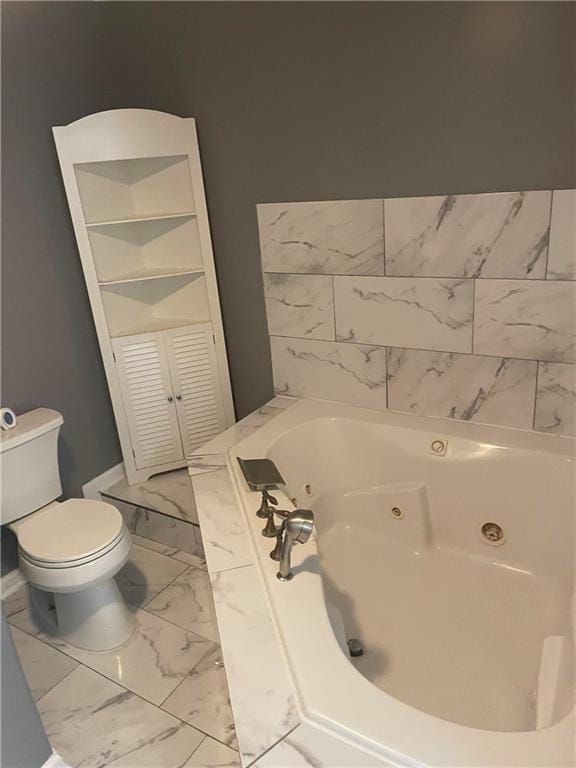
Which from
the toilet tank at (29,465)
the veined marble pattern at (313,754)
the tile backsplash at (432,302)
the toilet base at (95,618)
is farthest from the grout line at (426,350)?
the veined marble pattern at (313,754)

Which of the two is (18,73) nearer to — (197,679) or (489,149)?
(489,149)

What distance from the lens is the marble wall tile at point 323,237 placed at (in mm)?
2215

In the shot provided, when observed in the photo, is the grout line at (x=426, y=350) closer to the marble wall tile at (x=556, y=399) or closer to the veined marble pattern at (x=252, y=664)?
the marble wall tile at (x=556, y=399)

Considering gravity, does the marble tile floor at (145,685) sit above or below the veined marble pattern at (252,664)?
below

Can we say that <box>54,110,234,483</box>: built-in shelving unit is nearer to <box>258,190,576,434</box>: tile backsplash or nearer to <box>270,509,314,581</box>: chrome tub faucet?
<box>258,190,576,434</box>: tile backsplash

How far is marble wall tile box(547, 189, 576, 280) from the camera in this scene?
1.82 meters

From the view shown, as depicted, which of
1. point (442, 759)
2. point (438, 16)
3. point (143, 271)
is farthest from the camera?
point (143, 271)

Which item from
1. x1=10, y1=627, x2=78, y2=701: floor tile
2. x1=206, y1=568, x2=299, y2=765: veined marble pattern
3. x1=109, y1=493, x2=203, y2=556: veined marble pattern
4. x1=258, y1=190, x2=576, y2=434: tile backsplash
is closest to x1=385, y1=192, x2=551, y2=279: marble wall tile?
x1=258, y1=190, x2=576, y2=434: tile backsplash

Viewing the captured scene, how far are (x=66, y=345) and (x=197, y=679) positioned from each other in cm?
141

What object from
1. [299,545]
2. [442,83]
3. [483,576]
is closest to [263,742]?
[299,545]

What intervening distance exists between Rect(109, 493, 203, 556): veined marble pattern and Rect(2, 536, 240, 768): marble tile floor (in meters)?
0.12

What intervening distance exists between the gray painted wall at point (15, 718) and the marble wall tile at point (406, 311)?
1534 mm

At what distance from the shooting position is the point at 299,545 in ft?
5.57

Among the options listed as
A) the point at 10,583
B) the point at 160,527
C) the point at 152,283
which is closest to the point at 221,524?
the point at 160,527
